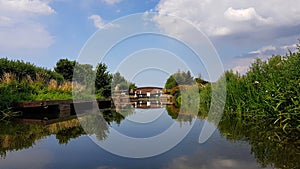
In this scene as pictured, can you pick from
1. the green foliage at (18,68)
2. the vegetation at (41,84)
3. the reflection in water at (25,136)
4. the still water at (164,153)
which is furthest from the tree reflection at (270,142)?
the green foliage at (18,68)

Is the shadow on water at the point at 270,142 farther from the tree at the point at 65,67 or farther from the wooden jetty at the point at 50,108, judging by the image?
the tree at the point at 65,67

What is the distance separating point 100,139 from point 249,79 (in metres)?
4.11

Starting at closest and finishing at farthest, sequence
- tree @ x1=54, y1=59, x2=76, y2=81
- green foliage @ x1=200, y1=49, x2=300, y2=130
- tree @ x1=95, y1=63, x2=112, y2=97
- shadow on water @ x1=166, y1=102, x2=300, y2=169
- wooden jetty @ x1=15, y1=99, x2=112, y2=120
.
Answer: shadow on water @ x1=166, y1=102, x2=300, y2=169, green foliage @ x1=200, y1=49, x2=300, y2=130, wooden jetty @ x1=15, y1=99, x2=112, y2=120, tree @ x1=95, y1=63, x2=112, y2=97, tree @ x1=54, y1=59, x2=76, y2=81

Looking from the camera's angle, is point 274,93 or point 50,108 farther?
point 50,108

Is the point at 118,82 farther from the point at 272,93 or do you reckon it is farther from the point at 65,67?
the point at 272,93

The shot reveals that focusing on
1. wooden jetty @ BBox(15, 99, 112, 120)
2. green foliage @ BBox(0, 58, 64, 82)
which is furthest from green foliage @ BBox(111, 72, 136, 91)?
green foliage @ BBox(0, 58, 64, 82)

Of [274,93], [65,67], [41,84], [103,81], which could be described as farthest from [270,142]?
[65,67]

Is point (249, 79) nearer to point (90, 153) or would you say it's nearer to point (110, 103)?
point (90, 153)

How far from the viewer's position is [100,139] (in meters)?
4.04

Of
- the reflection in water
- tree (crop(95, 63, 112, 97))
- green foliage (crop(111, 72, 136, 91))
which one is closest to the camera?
the reflection in water

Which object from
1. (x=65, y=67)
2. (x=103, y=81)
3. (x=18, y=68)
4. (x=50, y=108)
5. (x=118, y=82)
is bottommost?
(x=50, y=108)

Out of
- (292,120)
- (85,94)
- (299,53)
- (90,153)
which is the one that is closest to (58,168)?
(90,153)

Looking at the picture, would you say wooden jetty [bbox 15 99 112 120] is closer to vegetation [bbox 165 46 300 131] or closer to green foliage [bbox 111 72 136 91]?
green foliage [bbox 111 72 136 91]

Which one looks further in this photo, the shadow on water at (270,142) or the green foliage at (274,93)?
the green foliage at (274,93)
